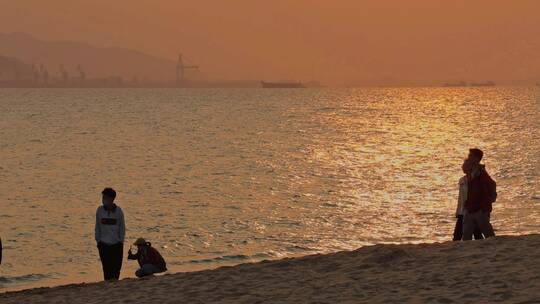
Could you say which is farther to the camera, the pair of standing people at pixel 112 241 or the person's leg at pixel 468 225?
the person's leg at pixel 468 225

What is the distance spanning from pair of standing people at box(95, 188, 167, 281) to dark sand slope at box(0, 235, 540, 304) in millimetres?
266

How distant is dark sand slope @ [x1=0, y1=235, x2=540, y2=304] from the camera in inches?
500

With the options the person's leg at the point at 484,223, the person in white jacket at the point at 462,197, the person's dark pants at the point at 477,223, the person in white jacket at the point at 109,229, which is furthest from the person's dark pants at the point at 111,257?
the person's leg at the point at 484,223

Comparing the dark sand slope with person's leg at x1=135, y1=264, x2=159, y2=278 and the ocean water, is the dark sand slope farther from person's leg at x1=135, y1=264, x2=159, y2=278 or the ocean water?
the ocean water

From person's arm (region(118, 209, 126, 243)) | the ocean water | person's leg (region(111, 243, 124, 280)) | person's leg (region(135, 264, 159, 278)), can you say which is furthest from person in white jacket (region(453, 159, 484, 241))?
the ocean water

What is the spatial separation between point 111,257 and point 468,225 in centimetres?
617

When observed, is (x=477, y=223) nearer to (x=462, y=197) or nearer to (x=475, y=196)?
(x=462, y=197)

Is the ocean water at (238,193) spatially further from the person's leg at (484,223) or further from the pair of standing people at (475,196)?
the person's leg at (484,223)

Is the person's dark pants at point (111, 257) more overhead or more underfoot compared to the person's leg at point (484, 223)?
more underfoot

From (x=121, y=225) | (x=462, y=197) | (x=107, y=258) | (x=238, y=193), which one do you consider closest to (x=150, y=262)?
(x=107, y=258)

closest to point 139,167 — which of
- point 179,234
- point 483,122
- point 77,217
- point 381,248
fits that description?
point 77,217

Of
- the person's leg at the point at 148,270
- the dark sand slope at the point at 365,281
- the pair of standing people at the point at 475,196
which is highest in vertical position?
the pair of standing people at the point at 475,196

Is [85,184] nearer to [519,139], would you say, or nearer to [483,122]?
[519,139]

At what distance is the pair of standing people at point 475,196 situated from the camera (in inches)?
607
